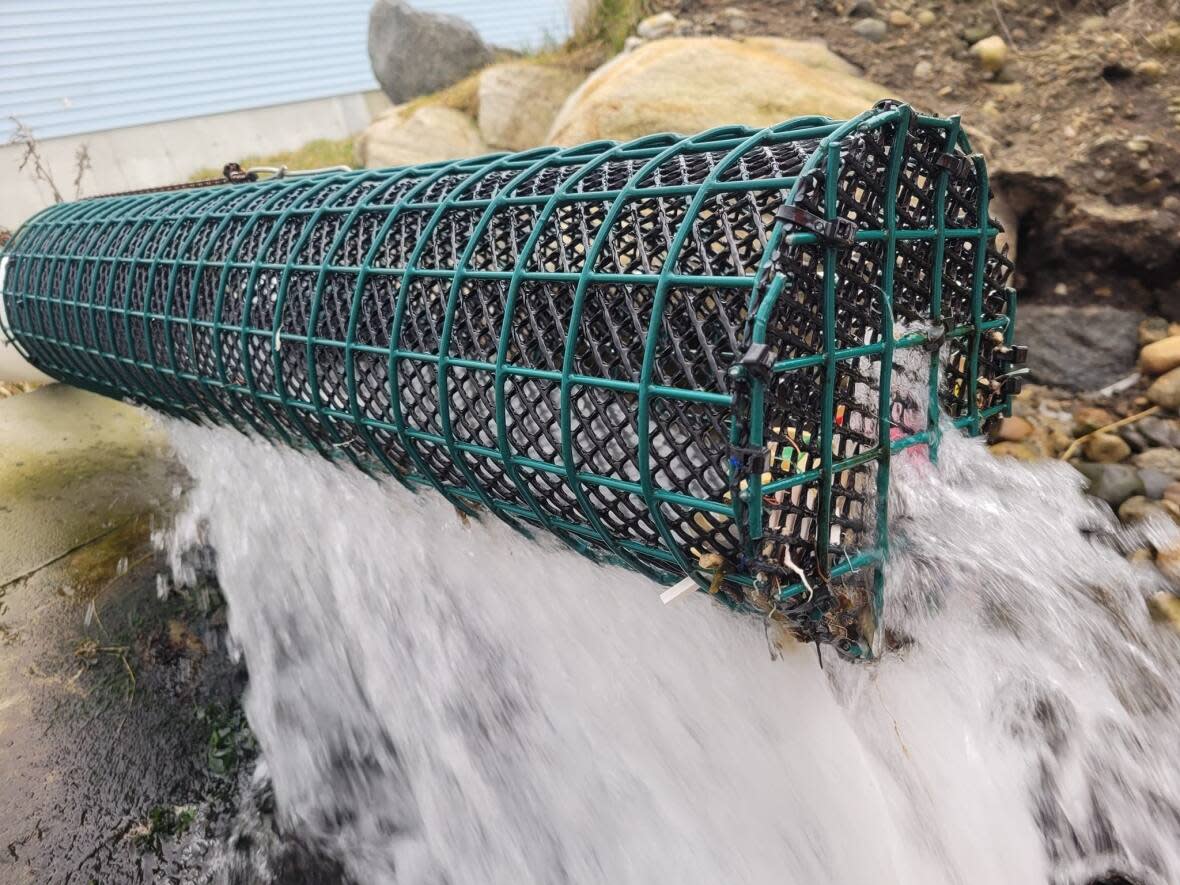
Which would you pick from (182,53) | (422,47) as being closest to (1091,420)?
(422,47)

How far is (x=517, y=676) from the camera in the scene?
2.57 meters

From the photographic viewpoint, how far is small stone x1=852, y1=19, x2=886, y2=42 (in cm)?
507

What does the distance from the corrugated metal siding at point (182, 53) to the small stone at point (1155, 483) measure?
309 inches

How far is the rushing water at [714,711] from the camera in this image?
184 cm

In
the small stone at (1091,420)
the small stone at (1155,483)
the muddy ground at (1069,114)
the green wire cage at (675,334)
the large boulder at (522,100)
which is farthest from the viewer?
the large boulder at (522,100)

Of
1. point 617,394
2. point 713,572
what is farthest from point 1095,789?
point 617,394

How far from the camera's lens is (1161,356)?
3613mm

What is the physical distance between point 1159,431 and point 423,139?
6810 mm

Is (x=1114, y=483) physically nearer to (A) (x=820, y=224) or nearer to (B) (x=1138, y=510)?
(B) (x=1138, y=510)

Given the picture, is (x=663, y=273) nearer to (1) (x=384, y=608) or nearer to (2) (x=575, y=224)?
(2) (x=575, y=224)

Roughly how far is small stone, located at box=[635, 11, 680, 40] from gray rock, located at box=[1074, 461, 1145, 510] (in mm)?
4095

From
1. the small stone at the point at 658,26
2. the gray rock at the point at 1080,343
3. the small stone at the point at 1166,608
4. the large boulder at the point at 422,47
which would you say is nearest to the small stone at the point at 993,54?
the gray rock at the point at 1080,343

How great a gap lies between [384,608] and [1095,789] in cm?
214

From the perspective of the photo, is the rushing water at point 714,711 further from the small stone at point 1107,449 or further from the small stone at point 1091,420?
the small stone at point 1091,420
